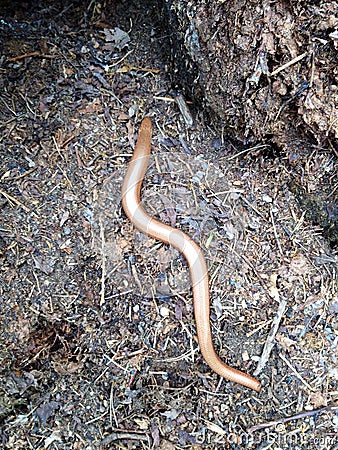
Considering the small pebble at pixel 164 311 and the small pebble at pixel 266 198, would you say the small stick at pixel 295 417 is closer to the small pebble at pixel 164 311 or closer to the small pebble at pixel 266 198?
the small pebble at pixel 164 311

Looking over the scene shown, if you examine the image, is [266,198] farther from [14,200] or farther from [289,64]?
[14,200]

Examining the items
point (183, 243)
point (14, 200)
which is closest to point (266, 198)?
point (183, 243)

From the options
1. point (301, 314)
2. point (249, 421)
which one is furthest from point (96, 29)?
point (249, 421)

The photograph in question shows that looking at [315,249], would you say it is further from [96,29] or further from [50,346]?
[96,29]

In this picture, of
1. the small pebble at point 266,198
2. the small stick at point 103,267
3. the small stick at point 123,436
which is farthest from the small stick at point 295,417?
the small pebble at point 266,198

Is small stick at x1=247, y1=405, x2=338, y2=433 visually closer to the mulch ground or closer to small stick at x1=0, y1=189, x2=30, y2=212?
the mulch ground
